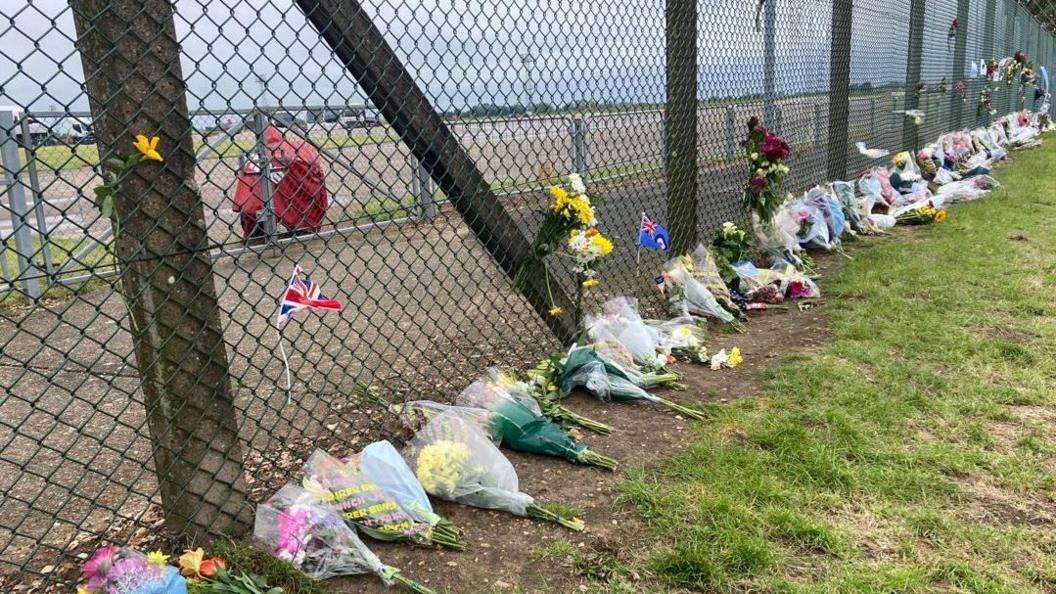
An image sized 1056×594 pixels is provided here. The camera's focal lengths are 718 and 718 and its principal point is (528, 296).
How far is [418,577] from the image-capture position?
2080 millimetres

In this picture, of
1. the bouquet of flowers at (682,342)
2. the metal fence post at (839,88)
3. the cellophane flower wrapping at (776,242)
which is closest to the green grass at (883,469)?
the bouquet of flowers at (682,342)

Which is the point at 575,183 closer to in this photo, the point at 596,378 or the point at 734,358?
the point at 596,378

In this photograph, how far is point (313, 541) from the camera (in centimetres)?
207

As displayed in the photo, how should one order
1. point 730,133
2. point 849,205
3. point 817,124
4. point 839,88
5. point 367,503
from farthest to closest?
→ point 839,88
point 817,124
point 849,205
point 730,133
point 367,503

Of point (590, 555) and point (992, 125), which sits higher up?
point (992, 125)

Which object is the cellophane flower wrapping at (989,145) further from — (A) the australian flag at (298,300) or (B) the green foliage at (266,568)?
(B) the green foliage at (266,568)

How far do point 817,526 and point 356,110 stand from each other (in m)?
2.32

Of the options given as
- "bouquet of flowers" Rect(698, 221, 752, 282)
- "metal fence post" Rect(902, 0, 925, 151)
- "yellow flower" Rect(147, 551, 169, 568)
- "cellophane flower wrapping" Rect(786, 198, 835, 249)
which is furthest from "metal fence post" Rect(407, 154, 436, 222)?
"metal fence post" Rect(902, 0, 925, 151)

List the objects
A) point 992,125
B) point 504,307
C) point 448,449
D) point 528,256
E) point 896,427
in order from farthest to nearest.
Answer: point 992,125, point 504,307, point 528,256, point 896,427, point 448,449

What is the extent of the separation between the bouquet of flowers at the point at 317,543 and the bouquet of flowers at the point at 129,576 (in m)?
0.34

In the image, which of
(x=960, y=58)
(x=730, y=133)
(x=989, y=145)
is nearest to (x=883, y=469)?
(x=730, y=133)

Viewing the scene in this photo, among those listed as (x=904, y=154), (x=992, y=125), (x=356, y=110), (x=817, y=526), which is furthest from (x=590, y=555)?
(x=992, y=125)

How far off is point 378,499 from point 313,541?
23 centimetres

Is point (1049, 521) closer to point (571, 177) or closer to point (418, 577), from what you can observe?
point (418, 577)
